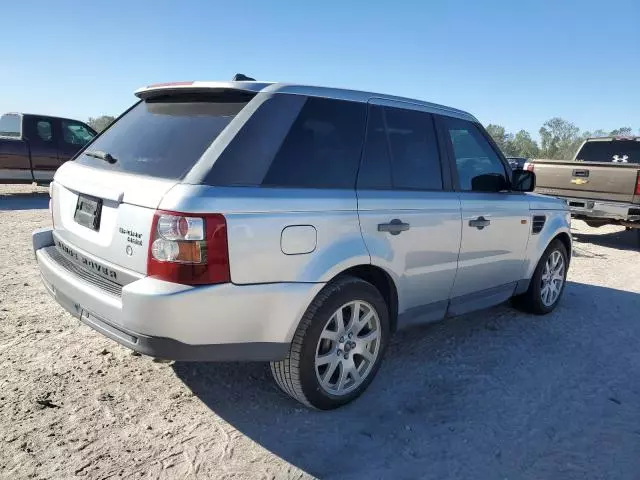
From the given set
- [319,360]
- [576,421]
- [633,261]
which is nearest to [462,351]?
[576,421]

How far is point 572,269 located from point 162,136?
21.0ft

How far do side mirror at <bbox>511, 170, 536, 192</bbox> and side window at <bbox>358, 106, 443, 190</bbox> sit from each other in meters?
1.07

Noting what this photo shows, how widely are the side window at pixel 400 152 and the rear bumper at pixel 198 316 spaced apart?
3.08ft

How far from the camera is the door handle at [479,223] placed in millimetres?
3832

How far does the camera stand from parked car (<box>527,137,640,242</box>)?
330 inches

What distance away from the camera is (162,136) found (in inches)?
114

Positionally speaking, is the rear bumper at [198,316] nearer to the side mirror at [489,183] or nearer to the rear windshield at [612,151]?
the side mirror at [489,183]

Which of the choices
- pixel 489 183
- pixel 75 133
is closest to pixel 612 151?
pixel 489 183

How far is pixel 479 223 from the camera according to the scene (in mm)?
3895

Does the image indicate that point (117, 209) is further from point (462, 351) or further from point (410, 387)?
point (462, 351)

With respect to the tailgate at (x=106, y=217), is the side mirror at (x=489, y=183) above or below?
above

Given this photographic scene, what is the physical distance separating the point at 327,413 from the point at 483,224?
192 centimetres

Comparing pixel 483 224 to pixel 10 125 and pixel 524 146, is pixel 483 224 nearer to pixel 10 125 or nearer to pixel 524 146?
pixel 10 125

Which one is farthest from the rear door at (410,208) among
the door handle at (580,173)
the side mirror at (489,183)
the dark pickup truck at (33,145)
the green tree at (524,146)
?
the green tree at (524,146)
